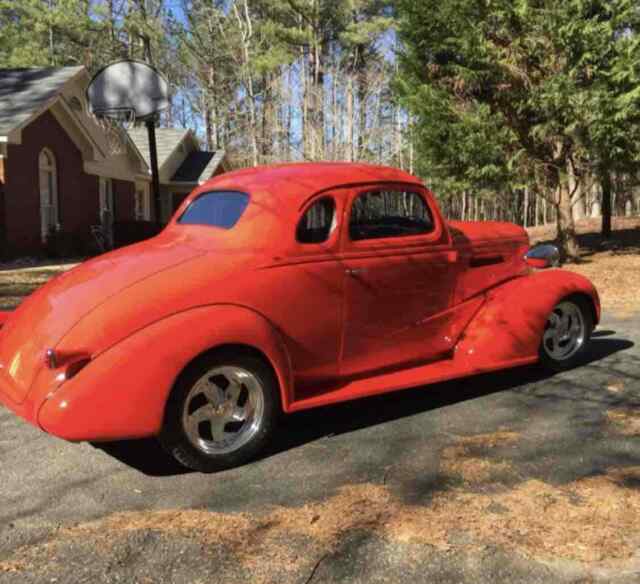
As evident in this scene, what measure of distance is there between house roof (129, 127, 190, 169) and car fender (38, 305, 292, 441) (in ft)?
79.7

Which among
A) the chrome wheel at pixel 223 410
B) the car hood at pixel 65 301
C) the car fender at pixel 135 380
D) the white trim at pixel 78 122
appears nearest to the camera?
the car fender at pixel 135 380

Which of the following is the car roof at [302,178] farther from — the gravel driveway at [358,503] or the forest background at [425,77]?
the forest background at [425,77]

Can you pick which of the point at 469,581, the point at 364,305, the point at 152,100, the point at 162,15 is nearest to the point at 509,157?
the point at 152,100

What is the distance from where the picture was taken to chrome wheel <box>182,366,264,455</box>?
3.73 meters

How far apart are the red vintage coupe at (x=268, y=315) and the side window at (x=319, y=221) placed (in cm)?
1

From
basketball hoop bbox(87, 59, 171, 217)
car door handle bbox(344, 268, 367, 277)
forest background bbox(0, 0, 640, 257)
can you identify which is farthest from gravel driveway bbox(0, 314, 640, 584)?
forest background bbox(0, 0, 640, 257)

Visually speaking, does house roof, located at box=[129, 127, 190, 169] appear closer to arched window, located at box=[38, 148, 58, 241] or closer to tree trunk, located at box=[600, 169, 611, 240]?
arched window, located at box=[38, 148, 58, 241]

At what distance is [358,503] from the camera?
10.8 feet

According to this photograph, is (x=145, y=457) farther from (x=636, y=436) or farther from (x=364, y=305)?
(x=636, y=436)

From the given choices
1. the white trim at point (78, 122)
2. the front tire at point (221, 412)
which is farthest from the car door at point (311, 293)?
the white trim at point (78, 122)

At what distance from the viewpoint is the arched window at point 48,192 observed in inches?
730

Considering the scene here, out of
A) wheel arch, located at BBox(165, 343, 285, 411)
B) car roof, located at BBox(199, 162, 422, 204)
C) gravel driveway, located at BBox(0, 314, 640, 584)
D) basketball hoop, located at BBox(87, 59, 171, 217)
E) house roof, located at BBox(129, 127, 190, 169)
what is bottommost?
gravel driveway, located at BBox(0, 314, 640, 584)

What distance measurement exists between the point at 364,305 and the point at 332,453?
102 centimetres

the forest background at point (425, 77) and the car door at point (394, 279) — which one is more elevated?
the forest background at point (425, 77)
